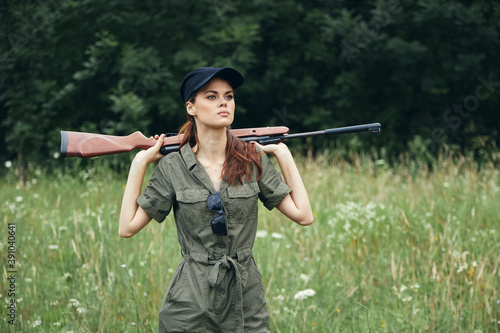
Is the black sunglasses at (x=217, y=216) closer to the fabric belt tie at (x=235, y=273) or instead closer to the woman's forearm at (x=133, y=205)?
the fabric belt tie at (x=235, y=273)

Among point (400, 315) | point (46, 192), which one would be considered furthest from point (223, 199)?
point (46, 192)

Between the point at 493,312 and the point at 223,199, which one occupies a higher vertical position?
the point at 223,199

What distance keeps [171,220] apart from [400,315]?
2.92 metres

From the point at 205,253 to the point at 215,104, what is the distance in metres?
0.71

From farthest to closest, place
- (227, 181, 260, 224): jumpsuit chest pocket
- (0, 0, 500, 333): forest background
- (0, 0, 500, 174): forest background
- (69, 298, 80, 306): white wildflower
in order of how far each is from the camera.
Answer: (0, 0, 500, 174): forest background → (0, 0, 500, 333): forest background → (69, 298, 80, 306): white wildflower → (227, 181, 260, 224): jumpsuit chest pocket

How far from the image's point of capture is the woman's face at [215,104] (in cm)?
232

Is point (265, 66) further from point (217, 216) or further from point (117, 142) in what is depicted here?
point (217, 216)

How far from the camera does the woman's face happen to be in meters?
2.32

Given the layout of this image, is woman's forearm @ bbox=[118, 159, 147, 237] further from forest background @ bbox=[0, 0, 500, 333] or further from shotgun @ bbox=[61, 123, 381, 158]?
forest background @ bbox=[0, 0, 500, 333]

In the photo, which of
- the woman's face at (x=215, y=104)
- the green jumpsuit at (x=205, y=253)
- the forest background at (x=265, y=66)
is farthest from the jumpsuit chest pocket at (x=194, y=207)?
the forest background at (x=265, y=66)

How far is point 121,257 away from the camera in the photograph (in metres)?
4.36

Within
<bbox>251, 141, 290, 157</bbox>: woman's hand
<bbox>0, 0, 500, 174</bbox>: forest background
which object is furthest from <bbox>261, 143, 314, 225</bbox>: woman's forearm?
<bbox>0, 0, 500, 174</bbox>: forest background

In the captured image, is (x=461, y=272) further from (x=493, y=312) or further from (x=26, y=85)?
(x=26, y=85)

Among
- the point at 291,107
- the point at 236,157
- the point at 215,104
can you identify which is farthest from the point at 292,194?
the point at 291,107
